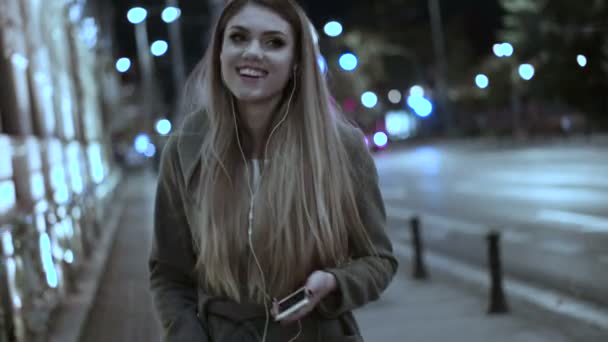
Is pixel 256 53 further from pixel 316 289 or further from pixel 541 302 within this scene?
pixel 541 302

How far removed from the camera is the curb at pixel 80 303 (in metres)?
5.57

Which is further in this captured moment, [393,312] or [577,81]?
[577,81]

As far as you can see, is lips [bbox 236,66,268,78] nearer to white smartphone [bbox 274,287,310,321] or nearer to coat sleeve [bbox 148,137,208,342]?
coat sleeve [bbox 148,137,208,342]

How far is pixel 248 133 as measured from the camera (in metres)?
2.07

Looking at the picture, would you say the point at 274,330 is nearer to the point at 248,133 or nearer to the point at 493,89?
the point at 248,133

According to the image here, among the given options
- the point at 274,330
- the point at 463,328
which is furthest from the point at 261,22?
the point at 463,328

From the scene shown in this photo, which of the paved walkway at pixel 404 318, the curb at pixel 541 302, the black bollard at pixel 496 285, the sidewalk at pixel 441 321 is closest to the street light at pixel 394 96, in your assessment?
the curb at pixel 541 302

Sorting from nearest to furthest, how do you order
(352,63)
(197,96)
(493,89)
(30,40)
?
(197,96) → (352,63) → (30,40) → (493,89)

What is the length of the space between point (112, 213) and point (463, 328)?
12761 millimetres

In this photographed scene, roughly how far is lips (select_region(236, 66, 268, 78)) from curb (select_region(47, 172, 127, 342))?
402 centimetres

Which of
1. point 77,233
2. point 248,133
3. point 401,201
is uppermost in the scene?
point 248,133

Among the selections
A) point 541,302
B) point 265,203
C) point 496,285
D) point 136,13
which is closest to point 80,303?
point 496,285

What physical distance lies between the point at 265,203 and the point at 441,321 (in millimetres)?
4354

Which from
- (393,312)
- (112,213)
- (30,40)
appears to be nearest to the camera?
(393,312)
